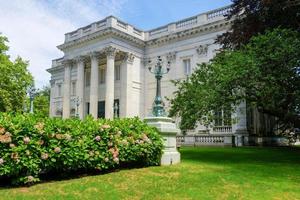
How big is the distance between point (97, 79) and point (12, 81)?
9.84m

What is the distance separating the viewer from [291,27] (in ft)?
61.8

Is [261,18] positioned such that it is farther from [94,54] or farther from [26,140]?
[94,54]

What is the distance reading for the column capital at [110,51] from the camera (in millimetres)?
39781

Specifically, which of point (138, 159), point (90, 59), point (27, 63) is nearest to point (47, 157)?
point (138, 159)

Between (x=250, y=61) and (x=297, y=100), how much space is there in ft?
8.98

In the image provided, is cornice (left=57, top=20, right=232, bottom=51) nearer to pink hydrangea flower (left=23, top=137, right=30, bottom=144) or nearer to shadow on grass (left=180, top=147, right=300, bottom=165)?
shadow on grass (left=180, top=147, right=300, bottom=165)

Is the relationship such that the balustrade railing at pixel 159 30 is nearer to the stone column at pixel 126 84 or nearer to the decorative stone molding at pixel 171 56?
the decorative stone molding at pixel 171 56

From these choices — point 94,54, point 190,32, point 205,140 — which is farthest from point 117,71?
point 205,140

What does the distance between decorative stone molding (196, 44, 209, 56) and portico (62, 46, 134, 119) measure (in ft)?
26.5

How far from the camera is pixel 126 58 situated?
42031mm

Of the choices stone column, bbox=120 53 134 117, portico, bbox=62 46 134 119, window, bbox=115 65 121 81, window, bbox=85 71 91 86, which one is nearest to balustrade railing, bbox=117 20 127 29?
portico, bbox=62 46 134 119

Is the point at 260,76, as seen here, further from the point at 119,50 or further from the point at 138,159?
the point at 119,50

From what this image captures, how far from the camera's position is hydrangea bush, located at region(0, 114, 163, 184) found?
9414mm

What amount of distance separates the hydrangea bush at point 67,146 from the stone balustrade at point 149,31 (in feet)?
91.9
